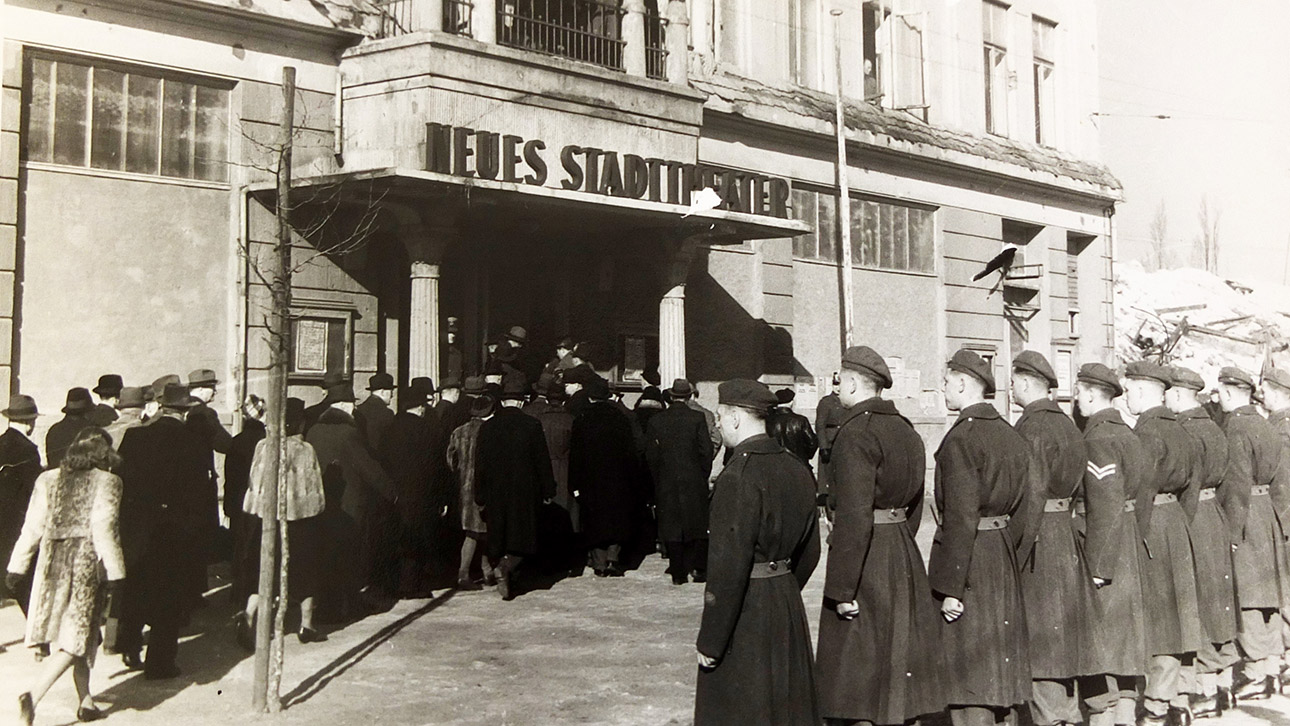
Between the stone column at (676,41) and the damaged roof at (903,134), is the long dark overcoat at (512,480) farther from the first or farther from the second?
the damaged roof at (903,134)

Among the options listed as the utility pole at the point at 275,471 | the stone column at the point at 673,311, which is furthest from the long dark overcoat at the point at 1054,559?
the stone column at the point at 673,311

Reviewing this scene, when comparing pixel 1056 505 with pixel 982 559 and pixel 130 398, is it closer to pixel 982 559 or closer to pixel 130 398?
pixel 982 559

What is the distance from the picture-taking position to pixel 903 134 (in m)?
20.6

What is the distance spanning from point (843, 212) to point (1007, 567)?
42.5 feet

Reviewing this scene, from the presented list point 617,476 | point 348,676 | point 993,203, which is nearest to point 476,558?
point 617,476

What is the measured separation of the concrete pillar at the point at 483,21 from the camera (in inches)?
520

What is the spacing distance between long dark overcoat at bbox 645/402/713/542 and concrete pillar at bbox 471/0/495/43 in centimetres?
502

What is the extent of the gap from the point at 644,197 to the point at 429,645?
6.68 metres

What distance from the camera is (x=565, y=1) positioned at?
15906 mm

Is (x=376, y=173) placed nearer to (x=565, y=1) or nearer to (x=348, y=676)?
(x=348, y=676)

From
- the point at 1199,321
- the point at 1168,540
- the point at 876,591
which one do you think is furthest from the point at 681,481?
the point at 1199,321

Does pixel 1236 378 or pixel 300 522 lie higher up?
pixel 1236 378

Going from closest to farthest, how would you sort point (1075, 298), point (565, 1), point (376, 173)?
point (376, 173)
point (565, 1)
point (1075, 298)

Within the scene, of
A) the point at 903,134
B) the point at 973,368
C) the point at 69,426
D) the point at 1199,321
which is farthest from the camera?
the point at 1199,321
